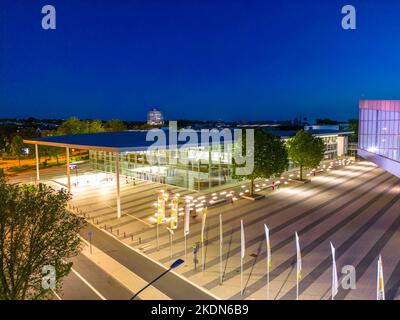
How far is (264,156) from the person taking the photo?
3406cm

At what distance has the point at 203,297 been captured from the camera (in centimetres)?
1566

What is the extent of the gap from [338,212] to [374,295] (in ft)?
47.8

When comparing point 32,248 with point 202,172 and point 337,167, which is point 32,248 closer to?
point 202,172

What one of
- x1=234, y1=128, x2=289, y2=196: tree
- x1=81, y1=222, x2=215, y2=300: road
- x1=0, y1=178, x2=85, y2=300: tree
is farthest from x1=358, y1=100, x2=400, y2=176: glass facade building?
x1=0, y1=178, x2=85, y2=300: tree

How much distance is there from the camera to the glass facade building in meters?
27.9

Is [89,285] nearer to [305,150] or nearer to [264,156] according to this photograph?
[264,156]

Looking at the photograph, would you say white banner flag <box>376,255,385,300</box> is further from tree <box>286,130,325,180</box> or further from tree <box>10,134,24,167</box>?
tree <box>10,134,24,167</box>

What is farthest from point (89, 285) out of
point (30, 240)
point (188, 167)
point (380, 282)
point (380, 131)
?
point (380, 131)

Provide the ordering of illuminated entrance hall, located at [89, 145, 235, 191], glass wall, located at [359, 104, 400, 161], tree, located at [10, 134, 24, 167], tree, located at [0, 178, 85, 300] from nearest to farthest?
tree, located at [0, 178, 85, 300], glass wall, located at [359, 104, 400, 161], illuminated entrance hall, located at [89, 145, 235, 191], tree, located at [10, 134, 24, 167]

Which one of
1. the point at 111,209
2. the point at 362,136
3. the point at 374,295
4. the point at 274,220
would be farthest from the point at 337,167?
the point at 374,295

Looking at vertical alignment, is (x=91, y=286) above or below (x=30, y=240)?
below

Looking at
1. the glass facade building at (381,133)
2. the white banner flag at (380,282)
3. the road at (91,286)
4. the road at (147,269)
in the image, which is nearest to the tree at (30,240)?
the road at (91,286)

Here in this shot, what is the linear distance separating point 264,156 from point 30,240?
2567 cm

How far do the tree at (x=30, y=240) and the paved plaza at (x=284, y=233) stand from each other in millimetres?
7646
